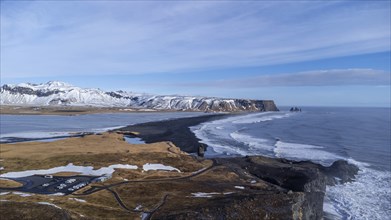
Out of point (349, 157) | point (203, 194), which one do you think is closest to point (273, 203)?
point (203, 194)

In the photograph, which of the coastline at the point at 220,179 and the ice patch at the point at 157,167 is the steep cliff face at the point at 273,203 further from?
the ice patch at the point at 157,167

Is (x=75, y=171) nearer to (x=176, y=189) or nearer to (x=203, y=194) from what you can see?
(x=176, y=189)

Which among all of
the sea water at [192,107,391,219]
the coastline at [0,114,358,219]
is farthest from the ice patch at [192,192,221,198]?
the sea water at [192,107,391,219]

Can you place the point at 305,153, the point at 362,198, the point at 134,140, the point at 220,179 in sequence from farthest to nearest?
the point at 134,140
the point at 305,153
the point at 220,179
the point at 362,198

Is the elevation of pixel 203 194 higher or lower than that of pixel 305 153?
higher

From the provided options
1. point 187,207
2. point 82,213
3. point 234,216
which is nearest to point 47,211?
point 82,213

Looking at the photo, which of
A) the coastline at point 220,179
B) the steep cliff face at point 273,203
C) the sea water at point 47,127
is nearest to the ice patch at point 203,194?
the coastline at point 220,179

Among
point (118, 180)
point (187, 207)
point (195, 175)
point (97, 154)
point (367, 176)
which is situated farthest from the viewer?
point (97, 154)

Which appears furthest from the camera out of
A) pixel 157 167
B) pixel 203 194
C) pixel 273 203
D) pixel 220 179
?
pixel 157 167

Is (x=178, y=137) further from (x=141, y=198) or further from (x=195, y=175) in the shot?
(x=141, y=198)

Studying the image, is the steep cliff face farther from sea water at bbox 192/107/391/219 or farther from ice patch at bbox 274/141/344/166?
ice patch at bbox 274/141/344/166

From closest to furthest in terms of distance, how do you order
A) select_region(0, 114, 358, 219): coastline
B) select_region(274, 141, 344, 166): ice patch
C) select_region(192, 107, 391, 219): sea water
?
select_region(0, 114, 358, 219): coastline → select_region(192, 107, 391, 219): sea water → select_region(274, 141, 344, 166): ice patch
